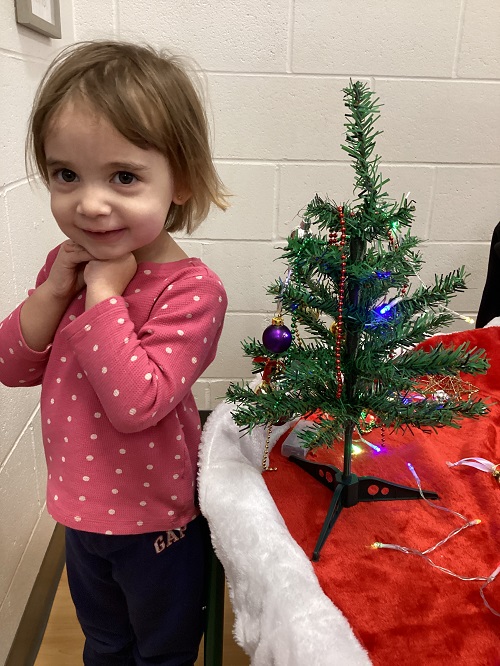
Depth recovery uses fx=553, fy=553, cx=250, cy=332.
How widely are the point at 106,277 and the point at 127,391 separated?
152 mm

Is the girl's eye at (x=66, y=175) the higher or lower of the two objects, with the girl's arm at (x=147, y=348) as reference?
higher

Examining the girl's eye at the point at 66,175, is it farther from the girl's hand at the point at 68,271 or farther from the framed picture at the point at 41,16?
the framed picture at the point at 41,16

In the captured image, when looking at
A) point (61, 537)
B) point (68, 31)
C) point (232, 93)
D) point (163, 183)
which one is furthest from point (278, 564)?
point (68, 31)

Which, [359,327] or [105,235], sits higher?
[105,235]

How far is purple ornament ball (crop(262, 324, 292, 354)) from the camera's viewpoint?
807 mm

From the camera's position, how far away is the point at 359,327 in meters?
0.76

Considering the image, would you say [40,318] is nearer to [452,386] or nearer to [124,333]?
[124,333]

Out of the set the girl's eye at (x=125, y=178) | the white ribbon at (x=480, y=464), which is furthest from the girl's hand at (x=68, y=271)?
the white ribbon at (x=480, y=464)

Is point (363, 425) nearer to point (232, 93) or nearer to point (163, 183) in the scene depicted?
point (163, 183)

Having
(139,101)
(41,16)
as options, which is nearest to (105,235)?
(139,101)

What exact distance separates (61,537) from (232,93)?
1.22 meters

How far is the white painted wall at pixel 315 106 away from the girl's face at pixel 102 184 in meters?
0.60

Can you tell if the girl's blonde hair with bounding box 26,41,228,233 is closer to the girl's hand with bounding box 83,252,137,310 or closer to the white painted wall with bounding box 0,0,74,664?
the girl's hand with bounding box 83,252,137,310

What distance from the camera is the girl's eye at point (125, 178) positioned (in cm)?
65
